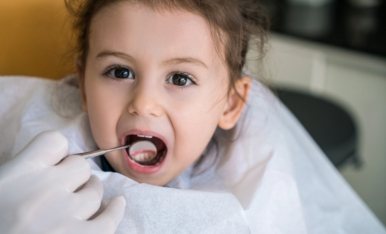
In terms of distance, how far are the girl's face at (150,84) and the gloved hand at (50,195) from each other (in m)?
0.11

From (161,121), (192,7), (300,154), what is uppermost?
(192,7)

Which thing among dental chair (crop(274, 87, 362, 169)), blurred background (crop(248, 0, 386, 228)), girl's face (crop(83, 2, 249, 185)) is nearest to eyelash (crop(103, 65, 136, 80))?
girl's face (crop(83, 2, 249, 185))

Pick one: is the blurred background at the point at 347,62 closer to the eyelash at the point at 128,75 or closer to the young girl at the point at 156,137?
the young girl at the point at 156,137

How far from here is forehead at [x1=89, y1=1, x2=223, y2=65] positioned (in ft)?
2.48

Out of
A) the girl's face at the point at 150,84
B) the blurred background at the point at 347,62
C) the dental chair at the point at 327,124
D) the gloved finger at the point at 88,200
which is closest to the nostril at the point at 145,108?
the girl's face at the point at 150,84

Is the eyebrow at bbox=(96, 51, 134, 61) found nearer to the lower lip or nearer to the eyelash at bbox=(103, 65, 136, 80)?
the eyelash at bbox=(103, 65, 136, 80)

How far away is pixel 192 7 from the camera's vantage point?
78 centimetres

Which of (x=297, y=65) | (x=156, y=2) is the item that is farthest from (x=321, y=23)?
(x=156, y=2)

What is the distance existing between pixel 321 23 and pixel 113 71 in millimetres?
1130

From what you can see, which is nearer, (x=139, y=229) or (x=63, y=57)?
(x=139, y=229)

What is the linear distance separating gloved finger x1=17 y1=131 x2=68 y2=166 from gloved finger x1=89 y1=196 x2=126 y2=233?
73 mm

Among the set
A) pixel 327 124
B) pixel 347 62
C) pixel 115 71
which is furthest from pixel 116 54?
pixel 347 62

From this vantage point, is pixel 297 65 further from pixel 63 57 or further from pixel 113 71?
pixel 113 71

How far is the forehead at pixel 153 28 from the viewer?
2.48 ft
